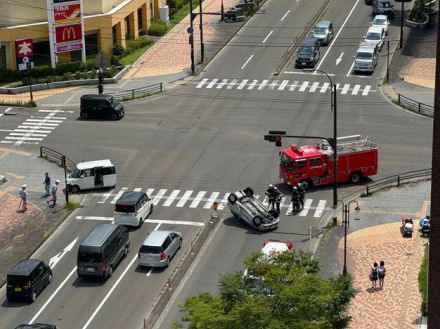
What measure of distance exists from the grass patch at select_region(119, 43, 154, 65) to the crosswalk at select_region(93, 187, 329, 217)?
3055cm

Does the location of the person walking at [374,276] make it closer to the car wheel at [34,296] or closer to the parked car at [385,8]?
the car wheel at [34,296]

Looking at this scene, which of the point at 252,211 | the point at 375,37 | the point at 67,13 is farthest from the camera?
the point at 375,37

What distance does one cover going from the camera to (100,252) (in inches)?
A: 2394

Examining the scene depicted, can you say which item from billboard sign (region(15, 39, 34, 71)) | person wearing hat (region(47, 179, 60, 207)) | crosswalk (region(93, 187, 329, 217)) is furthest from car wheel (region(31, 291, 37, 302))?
billboard sign (region(15, 39, 34, 71))

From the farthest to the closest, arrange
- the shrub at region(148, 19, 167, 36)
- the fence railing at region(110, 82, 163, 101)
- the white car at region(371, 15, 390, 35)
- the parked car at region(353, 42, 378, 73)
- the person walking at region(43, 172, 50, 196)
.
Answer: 1. the shrub at region(148, 19, 167, 36)
2. the white car at region(371, 15, 390, 35)
3. the parked car at region(353, 42, 378, 73)
4. the fence railing at region(110, 82, 163, 101)
5. the person walking at region(43, 172, 50, 196)

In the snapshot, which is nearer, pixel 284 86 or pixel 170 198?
pixel 170 198

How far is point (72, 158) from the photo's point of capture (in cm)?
7988

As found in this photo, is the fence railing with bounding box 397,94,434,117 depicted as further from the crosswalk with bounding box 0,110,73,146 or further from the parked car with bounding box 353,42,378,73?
the crosswalk with bounding box 0,110,73,146

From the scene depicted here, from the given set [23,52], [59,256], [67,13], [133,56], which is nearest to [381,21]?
[133,56]

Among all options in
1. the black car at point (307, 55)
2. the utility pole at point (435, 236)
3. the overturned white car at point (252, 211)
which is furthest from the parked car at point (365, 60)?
the utility pole at point (435, 236)

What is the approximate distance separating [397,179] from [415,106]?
618 inches

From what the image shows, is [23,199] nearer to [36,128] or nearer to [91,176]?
[91,176]

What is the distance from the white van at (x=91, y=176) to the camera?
73.9m

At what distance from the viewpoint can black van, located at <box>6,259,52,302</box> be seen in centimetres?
5912
